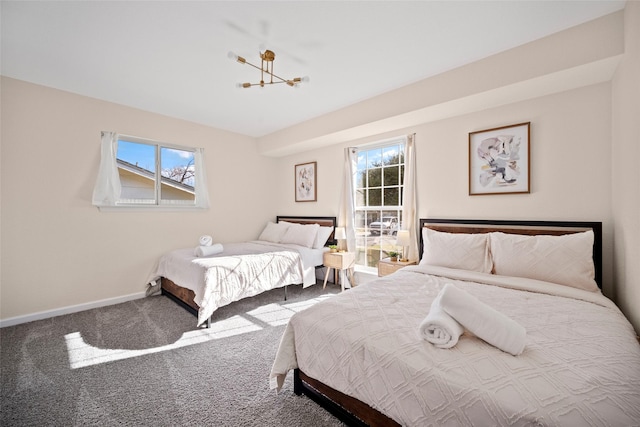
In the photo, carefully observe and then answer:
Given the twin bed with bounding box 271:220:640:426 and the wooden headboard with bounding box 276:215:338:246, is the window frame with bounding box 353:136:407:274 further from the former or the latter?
the twin bed with bounding box 271:220:640:426

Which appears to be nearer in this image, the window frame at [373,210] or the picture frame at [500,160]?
the picture frame at [500,160]

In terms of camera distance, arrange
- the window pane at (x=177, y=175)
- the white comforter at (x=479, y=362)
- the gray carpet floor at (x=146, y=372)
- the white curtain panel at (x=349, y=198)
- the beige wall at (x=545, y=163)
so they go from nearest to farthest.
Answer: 1. the white comforter at (x=479, y=362)
2. the gray carpet floor at (x=146, y=372)
3. the beige wall at (x=545, y=163)
4. the window pane at (x=177, y=175)
5. the white curtain panel at (x=349, y=198)

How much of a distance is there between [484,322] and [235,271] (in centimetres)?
252

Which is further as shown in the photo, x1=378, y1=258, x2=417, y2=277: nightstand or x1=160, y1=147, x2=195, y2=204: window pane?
x1=160, y1=147, x2=195, y2=204: window pane

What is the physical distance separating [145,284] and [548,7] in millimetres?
5147

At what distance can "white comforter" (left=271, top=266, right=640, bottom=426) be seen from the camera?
3.00ft

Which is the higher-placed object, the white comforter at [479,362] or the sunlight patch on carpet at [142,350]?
the white comforter at [479,362]

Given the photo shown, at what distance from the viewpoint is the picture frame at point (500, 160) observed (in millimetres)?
2715

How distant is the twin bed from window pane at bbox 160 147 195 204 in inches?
132

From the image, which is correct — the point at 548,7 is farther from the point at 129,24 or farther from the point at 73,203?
the point at 73,203

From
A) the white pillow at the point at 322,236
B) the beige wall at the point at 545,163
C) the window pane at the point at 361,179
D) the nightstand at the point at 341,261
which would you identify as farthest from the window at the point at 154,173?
the beige wall at the point at 545,163

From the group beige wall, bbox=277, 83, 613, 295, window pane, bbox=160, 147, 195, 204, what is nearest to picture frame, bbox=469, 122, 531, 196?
beige wall, bbox=277, 83, 613, 295

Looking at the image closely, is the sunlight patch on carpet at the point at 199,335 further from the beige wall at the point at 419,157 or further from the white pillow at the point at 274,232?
the white pillow at the point at 274,232

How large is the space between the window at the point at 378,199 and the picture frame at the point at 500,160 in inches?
39.1
